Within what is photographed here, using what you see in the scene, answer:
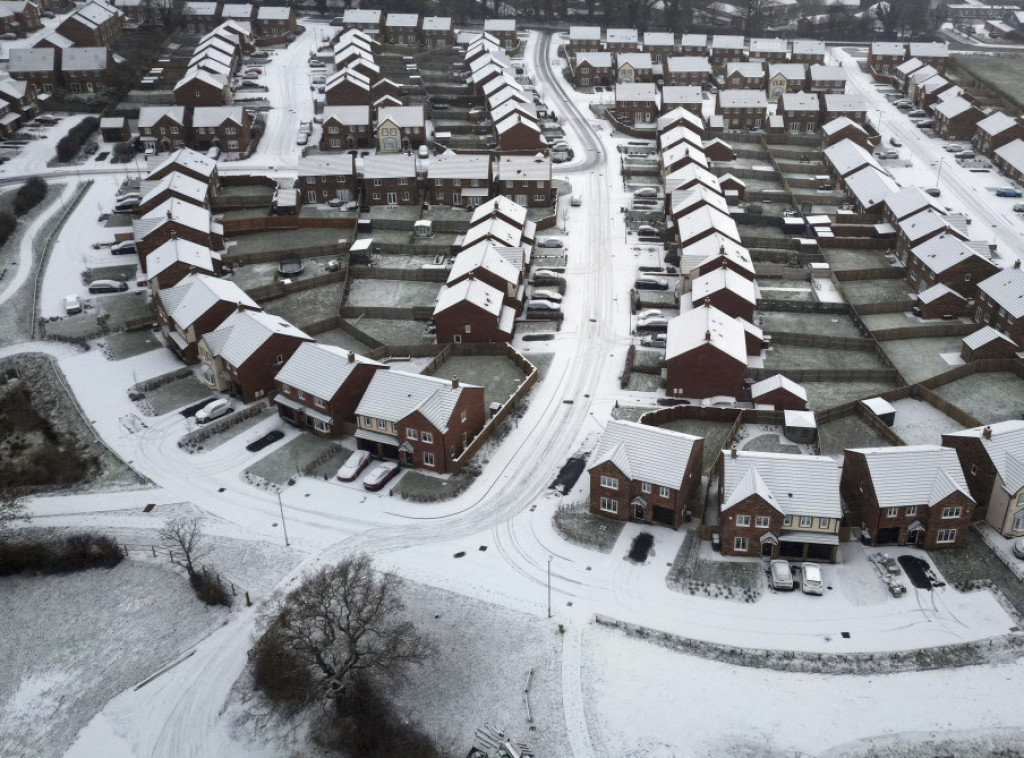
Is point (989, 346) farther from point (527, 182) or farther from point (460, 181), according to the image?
point (460, 181)

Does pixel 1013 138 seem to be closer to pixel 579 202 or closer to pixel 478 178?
pixel 579 202

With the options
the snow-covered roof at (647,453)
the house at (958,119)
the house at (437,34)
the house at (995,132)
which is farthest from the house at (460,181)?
the house at (437,34)

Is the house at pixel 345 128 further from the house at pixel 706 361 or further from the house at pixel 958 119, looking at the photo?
the house at pixel 958 119

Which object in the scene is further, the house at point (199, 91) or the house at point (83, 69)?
the house at point (83, 69)

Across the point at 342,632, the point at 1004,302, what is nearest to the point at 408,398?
the point at 342,632

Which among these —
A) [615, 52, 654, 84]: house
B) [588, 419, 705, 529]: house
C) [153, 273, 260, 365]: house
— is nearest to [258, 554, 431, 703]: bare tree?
[588, 419, 705, 529]: house
